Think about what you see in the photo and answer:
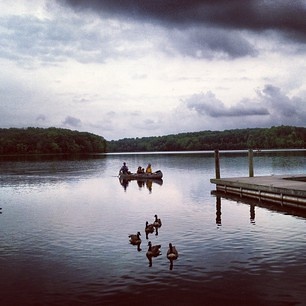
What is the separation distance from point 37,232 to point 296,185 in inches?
621

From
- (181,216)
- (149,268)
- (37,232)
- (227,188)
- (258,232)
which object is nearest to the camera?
(149,268)

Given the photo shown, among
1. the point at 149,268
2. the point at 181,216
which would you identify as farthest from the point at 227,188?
the point at 149,268

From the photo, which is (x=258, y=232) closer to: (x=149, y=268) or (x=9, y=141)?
(x=149, y=268)

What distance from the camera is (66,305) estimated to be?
1174 centimetres

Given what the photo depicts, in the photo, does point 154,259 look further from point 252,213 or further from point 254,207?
point 254,207

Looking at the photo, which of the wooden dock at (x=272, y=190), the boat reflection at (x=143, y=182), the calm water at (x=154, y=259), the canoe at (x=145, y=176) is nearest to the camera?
the calm water at (x=154, y=259)

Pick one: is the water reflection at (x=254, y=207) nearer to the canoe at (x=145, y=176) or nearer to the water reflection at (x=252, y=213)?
the water reflection at (x=252, y=213)

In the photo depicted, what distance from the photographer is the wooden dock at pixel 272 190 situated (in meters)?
25.3

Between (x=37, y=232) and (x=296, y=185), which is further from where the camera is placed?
(x=296, y=185)

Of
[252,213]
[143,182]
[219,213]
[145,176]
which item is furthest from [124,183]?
[252,213]

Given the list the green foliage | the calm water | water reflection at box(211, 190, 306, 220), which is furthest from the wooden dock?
the green foliage

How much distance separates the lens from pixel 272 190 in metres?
27.7

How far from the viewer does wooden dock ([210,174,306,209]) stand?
25.3 metres

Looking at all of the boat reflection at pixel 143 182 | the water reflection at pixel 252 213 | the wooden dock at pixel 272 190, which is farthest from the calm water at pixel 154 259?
the boat reflection at pixel 143 182
